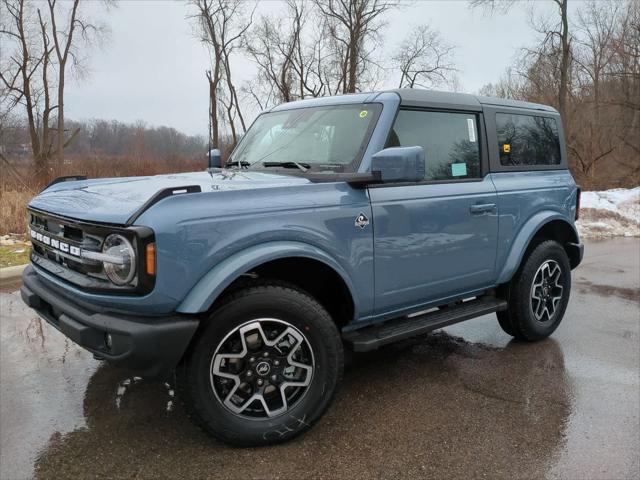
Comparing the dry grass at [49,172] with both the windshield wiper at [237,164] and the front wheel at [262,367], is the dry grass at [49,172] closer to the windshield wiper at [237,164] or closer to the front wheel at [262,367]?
the windshield wiper at [237,164]

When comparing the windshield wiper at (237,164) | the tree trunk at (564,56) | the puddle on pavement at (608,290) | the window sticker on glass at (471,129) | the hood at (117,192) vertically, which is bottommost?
the puddle on pavement at (608,290)

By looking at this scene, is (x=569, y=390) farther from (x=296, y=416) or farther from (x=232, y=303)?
(x=232, y=303)

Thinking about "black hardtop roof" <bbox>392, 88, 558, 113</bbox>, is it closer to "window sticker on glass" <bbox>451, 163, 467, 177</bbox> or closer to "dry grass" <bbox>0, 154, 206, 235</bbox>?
"window sticker on glass" <bbox>451, 163, 467, 177</bbox>

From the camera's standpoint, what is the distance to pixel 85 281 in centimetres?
262

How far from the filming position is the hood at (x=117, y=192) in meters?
2.55

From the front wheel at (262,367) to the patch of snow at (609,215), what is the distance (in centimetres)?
996

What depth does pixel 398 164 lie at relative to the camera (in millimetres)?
2926

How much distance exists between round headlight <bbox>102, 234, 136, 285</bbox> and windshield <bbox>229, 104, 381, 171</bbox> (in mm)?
1411

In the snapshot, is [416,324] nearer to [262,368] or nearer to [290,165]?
[262,368]

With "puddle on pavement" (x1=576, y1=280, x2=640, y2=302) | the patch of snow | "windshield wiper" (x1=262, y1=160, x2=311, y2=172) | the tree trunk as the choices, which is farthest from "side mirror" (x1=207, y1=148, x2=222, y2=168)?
the tree trunk

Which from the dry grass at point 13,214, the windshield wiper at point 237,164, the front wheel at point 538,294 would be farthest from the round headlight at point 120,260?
the dry grass at point 13,214

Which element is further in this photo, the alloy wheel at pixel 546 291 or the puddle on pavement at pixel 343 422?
the alloy wheel at pixel 546 291

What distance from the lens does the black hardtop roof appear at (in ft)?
11.7

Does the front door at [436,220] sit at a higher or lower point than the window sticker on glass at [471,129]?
lower
